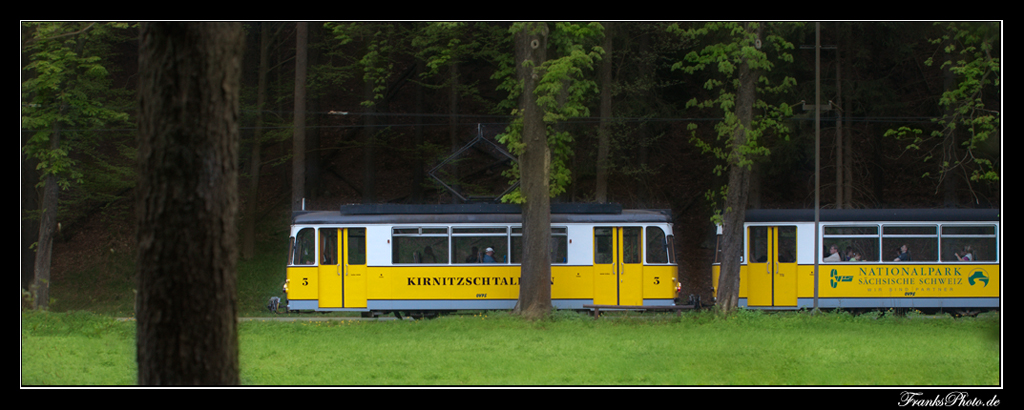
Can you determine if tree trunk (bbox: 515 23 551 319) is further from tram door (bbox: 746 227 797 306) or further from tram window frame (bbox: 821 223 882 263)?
tram window frame (bbox: 821 223 882 263)

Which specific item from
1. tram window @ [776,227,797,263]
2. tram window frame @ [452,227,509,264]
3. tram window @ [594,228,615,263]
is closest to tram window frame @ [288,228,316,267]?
tram window frame @ [452,227,509,264]

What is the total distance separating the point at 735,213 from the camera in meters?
16.7

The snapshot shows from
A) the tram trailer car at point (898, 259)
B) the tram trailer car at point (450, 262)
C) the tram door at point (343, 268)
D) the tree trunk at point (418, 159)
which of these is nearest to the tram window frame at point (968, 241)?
the tram trailer car at point (898, 259)

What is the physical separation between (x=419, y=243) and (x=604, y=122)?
31.7 feet

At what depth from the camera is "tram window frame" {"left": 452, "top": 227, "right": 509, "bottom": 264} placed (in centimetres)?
1744

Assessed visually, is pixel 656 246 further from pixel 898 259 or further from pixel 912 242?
pixel 912 242

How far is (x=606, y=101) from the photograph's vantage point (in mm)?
25047

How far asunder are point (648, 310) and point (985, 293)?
7.13 m

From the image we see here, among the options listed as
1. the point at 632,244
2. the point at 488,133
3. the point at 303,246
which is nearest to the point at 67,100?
the point at 303,246

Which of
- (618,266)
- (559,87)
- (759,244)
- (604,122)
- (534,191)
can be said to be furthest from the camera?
(604,122)

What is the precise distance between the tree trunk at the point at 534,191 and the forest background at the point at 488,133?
5.72 m

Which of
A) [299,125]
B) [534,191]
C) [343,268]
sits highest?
[299,125]

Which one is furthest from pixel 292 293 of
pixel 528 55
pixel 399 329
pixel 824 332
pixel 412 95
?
pixel 412 95

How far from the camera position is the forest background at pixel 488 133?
23.7 metres
